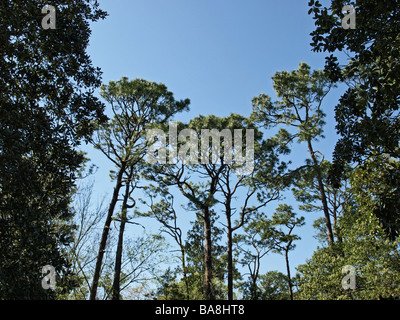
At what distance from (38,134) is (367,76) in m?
6.24

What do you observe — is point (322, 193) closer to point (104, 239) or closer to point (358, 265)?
point (358, 265)

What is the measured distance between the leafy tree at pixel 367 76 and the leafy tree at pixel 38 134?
541 centimetres

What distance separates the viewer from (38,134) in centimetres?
567

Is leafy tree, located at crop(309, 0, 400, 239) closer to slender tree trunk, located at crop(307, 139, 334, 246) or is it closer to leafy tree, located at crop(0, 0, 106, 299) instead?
leafy tree, located at crop(0, 0, 106, 299)

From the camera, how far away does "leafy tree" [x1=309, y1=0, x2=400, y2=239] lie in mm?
5418

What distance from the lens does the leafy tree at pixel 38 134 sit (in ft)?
15.8

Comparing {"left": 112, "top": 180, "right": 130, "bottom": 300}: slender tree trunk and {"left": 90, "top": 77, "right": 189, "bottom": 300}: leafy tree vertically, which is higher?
{"left": 90, "top": 77, "right": 189, "bottom": 300}: leafy tree

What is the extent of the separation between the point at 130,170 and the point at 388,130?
47.4ft

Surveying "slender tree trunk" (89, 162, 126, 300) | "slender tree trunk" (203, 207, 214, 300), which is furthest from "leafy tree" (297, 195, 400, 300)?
"slender tree trunk" (89, 162, 126, 300)

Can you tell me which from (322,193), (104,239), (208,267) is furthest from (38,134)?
(322,193)

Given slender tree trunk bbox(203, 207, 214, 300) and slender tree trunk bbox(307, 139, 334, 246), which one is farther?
slender tree trunk bbox(203, 207, 214, 300)

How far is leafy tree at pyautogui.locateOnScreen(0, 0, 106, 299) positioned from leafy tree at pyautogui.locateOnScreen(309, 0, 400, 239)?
541cm

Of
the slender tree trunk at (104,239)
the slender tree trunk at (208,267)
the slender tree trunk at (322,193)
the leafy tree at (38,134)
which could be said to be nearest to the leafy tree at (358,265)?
the slender tree trunk at (322,193)
